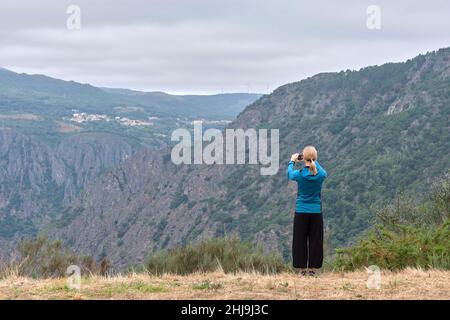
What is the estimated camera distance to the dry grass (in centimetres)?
762

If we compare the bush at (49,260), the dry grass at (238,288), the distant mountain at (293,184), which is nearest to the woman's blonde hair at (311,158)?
the dry grass at (238,288)

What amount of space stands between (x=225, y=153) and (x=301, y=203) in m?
104

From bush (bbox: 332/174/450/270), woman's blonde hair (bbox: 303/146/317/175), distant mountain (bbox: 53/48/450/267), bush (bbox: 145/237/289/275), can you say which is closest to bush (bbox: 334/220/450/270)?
bush (bbox: 332/174/450/270)

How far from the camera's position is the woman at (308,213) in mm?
9102

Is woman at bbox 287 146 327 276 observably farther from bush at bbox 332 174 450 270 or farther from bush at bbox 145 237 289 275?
bush at bbox 145 237 289 275

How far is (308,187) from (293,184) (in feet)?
262

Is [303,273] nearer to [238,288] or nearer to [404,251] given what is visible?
[238,288]

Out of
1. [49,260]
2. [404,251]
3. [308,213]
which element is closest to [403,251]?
[404,251]

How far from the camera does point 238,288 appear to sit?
26.6 ft

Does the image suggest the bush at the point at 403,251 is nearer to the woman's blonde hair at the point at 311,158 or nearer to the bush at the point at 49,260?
the woman's blonde hair at the point at 311,158

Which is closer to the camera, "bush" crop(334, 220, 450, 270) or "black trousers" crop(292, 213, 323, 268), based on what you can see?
"black trousers" crop(292, 213, 323, 268)

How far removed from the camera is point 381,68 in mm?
131375
